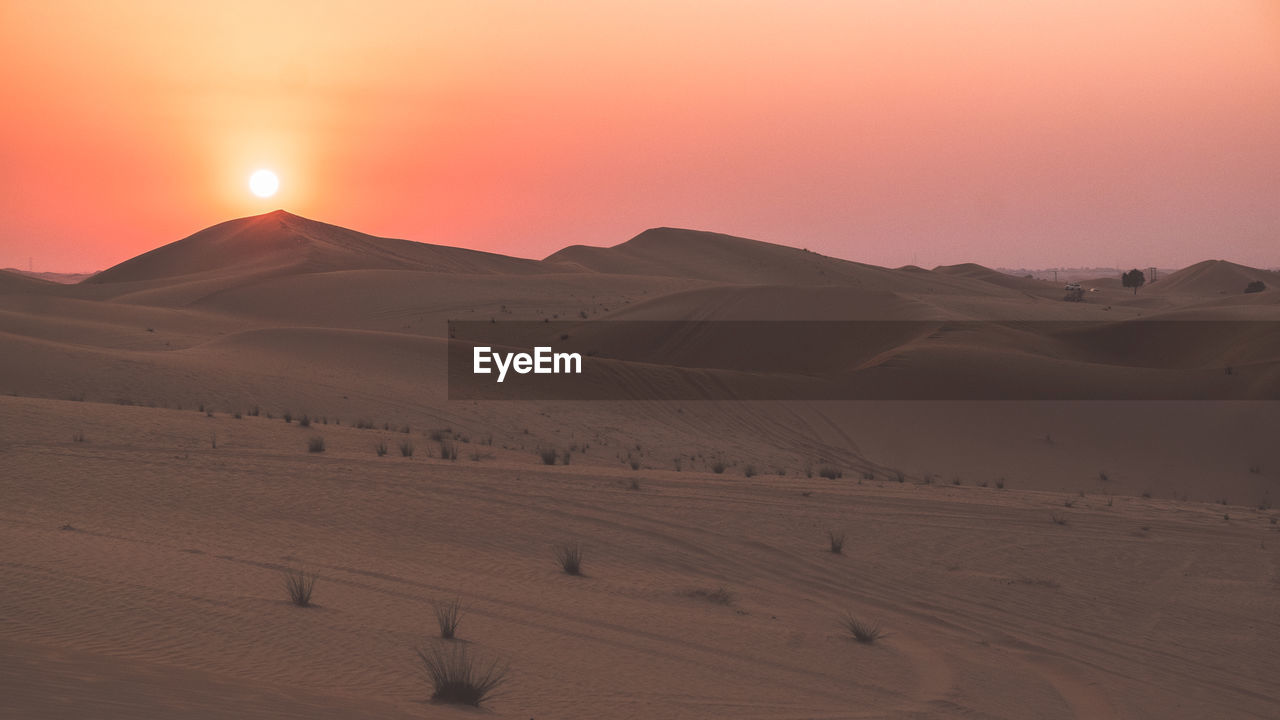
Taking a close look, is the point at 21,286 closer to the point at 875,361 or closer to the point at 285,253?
the point at 285,253

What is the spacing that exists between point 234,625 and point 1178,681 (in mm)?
6861

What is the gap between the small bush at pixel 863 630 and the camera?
324 inches

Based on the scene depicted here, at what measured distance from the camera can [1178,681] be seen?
7.96 metres

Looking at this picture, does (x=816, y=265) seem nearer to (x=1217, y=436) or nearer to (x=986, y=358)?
(x=986, y=358)

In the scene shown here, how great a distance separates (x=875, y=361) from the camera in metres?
34.1

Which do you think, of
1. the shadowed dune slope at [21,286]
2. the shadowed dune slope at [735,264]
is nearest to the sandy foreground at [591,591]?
the shadowed dune slope at [21,286]

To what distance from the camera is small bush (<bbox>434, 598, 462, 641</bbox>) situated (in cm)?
728

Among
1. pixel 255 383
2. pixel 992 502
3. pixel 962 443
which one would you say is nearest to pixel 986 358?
pixel 962 443

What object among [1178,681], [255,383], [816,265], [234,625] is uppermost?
[816,265]

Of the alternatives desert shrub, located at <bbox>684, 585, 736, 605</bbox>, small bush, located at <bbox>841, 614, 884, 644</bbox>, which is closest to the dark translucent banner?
desert shrub, located at <bbox>684, 585, 736, 605</bbox>

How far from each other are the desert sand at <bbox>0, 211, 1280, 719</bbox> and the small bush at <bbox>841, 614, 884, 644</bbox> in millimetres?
73

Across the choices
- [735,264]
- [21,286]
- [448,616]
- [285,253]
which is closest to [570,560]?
[448,616]

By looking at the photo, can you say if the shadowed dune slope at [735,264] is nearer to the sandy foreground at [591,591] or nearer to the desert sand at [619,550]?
the desert sand at [619,550]

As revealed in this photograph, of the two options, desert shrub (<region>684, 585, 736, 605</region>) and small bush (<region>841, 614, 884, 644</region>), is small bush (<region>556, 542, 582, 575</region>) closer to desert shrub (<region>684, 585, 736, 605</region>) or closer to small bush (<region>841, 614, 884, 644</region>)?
desert shrub (<region>684, 585, 736, 605</region>)
